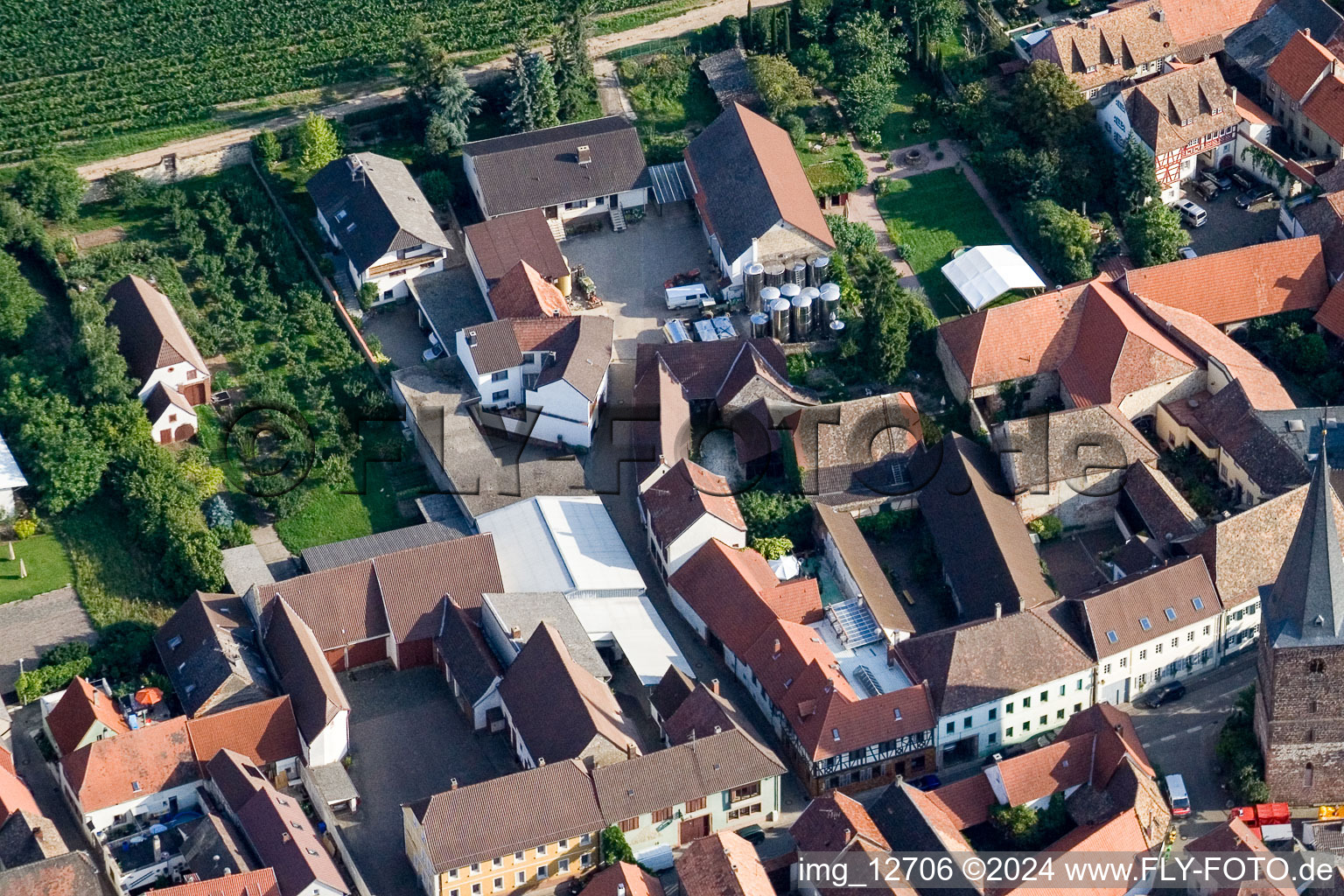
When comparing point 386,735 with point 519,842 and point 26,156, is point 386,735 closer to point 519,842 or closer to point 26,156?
point 519,842

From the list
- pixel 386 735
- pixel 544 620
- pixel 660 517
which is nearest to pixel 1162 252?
pixel 660 517

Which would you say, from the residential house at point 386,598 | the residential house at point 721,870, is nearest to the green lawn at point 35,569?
the residential house at point 386,598

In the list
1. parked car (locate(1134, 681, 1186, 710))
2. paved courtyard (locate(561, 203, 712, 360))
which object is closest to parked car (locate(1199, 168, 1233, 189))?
paved courtyard (locate(561, 203, 712, 360))

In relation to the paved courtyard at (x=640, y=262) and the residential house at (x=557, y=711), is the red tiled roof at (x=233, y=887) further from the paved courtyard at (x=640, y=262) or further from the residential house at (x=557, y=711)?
the paved courtyard at (x=640, y=262)

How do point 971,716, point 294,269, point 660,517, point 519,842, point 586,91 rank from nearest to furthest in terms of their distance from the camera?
point 519,842
point 971,716
point 660,517
point 294,269
point 586,91

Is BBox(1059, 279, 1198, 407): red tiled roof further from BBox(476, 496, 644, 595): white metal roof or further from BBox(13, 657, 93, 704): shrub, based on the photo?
BBox(13, 657, 93, 704): shrub

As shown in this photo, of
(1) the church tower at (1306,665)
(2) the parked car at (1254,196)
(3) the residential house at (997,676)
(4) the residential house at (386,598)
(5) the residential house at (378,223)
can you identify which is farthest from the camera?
(2) the parked car at (1254,196)

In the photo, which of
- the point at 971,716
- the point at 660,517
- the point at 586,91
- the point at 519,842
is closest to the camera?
the point at 519,842
